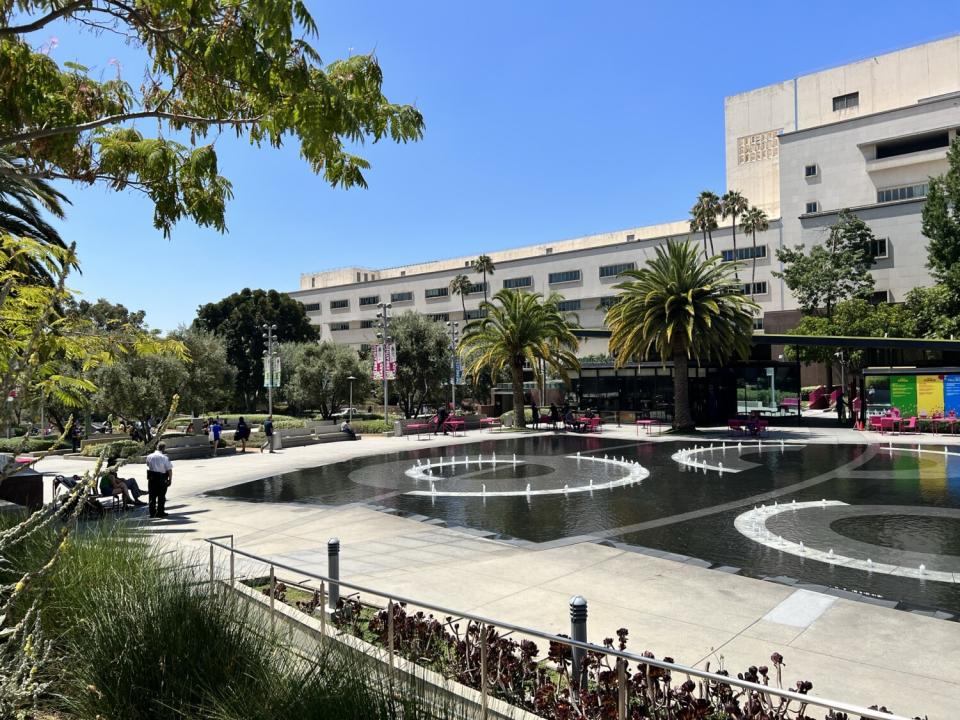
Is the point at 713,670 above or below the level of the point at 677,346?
below

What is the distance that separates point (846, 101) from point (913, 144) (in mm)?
13357

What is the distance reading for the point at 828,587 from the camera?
8875 mm

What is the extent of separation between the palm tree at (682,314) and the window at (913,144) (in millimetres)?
39870

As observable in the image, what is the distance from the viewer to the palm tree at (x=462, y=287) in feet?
265

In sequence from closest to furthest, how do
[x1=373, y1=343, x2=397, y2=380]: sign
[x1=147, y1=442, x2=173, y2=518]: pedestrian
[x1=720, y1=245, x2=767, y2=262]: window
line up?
[x1=147, y1=442, x2=173, y2=518]: pedestrian
[x1=373, y1=343, x2=397, y2=380]: sign
[x1=720, y1=245, x2=767, y2=262]: window

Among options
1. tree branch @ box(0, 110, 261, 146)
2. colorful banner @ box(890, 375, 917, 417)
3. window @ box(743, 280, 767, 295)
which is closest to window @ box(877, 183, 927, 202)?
window @ box(743, 280, 767, 295)

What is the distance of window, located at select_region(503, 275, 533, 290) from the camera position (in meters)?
80.4

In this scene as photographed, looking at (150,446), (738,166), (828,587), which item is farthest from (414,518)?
→ (738,166)

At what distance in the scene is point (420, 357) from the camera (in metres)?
49.9

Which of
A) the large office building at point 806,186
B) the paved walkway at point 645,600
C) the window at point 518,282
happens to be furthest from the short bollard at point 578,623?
the window at point 518,282

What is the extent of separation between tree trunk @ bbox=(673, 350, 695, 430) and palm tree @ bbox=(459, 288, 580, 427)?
6.40m

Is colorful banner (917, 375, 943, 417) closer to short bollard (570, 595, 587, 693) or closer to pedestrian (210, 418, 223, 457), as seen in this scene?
pedestrian (210, 418, 223, 457)

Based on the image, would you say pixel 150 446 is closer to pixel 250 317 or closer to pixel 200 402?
pixel 200 402

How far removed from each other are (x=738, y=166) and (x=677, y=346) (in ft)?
182
